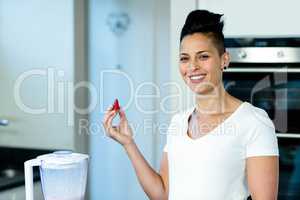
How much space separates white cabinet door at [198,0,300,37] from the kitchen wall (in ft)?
2.96

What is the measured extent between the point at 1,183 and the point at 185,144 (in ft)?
3.51

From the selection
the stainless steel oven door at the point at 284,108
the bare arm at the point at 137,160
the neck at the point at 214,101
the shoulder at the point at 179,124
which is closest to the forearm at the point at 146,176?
the bare arm at the point at 137,160

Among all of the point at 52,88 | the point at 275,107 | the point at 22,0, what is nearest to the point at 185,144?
the point at 275,107

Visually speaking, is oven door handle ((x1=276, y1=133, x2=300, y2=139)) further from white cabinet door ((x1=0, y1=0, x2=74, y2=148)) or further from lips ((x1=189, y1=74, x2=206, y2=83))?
white cabinet door ((x1=0, y1=0, x2=74, y2=148))

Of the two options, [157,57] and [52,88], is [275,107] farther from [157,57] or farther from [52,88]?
[52,88]

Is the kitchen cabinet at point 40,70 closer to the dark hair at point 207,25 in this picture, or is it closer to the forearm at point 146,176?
the forearm at point 146,176

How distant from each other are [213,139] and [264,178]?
0.16 m

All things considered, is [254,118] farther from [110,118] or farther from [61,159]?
[61,159]

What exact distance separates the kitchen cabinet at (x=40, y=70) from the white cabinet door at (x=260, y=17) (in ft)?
3.00

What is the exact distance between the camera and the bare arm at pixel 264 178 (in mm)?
1038

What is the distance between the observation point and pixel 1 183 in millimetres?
1920

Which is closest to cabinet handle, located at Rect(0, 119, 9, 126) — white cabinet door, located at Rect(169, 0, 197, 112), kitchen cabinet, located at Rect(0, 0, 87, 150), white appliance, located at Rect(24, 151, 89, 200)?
kitchen cabinet, located at Rect(0, 0, 87, 150)

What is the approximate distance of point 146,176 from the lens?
1.26 meters

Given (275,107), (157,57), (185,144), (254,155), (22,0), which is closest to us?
(254,155)
